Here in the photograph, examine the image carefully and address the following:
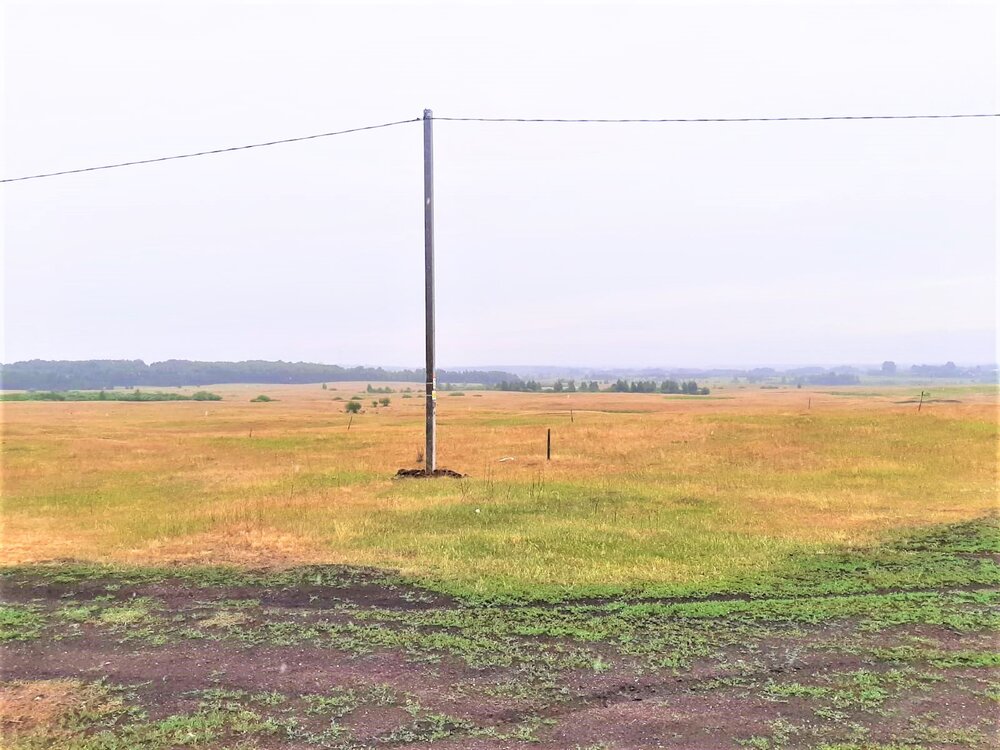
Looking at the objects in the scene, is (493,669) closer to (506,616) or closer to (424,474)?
(506,616)

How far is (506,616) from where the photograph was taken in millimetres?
7633

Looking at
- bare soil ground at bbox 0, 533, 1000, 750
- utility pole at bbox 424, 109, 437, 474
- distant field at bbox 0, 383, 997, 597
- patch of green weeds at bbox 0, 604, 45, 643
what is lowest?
distant field at bbox 0, 383, 997, 597

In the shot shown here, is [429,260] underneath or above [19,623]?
above

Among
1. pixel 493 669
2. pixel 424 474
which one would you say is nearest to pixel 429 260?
pixel 424 474

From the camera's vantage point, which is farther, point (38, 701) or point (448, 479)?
point (448, 479)

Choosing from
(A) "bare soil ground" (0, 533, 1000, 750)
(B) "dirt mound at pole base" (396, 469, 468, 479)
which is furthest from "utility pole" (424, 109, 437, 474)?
(A) "bare soil ground" (0, 533, 1000, 750)

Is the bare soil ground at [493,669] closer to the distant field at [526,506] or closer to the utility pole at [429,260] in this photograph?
the distant field at [526,506]

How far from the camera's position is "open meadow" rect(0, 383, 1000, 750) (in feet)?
17.0

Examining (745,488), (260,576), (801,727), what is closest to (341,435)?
(745,488)

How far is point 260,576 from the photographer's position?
31.3ft

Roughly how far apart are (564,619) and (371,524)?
650cm

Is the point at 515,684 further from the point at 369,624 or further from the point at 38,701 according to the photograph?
the point at 38,701

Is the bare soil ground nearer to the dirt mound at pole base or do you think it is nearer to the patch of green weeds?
the patch of green weeds

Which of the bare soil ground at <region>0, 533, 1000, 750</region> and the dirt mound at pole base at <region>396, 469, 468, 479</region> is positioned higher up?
the bare soil ground at <region>0, 533, 1000, 750</region>
